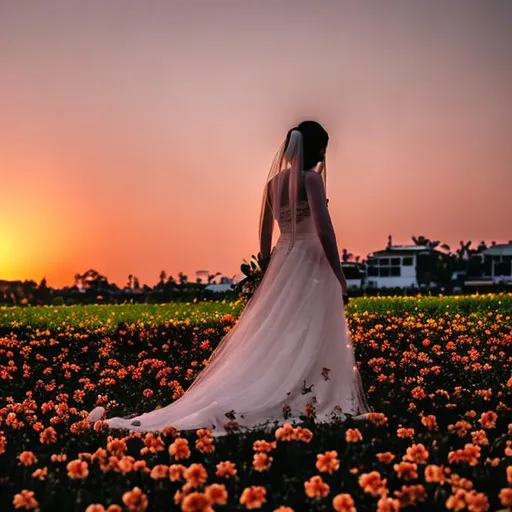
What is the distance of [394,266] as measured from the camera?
231 feet

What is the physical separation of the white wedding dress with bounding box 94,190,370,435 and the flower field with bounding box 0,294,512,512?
298 millimetres

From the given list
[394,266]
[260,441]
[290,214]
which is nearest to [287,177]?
[290,214]

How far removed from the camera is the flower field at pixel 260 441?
3.54m

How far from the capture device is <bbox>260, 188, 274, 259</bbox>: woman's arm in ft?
21.4

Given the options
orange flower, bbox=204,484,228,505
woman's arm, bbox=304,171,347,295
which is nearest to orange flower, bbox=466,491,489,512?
orange flower, bbox=204,484,228,505

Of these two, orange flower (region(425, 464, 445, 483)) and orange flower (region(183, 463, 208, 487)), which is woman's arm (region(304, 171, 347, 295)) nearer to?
orange flower (region(425, 464, 445, 483))

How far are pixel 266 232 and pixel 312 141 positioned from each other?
3.19 feet

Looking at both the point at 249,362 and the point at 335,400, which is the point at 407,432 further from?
the point at 249,362

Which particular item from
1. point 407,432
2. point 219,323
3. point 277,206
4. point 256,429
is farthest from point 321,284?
point 219,323

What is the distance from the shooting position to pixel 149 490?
3.88 meters

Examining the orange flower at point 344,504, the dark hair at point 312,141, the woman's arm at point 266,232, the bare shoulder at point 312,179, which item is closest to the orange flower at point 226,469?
the orange flower at point 344,504

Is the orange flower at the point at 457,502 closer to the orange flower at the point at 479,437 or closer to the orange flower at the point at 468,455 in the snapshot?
the orange flower at the point at 468,455

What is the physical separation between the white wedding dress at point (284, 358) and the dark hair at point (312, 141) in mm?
333

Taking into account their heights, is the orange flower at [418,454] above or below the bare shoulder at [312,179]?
below
